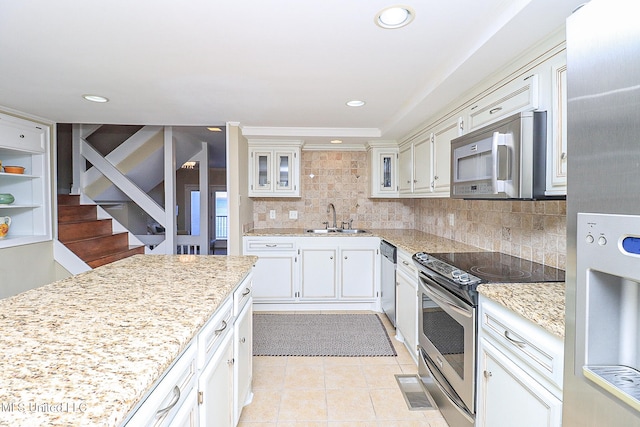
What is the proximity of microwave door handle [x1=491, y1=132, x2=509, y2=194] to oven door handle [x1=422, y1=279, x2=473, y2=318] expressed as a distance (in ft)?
2.01

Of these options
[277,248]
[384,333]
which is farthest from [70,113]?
[384,333]

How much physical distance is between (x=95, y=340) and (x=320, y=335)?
2.39 m

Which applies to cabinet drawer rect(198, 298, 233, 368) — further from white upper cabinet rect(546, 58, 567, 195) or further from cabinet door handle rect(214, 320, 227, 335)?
white upper cabinet rect(546, 58, 567, 195)

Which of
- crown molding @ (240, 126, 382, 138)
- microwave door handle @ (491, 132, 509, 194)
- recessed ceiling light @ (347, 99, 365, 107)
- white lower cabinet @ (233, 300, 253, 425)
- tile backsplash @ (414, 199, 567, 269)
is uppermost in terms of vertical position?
recessed ceiling light @ (347, 99, 365, 107)

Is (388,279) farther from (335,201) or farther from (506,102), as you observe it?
(506,102)

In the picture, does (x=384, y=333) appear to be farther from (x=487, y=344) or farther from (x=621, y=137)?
(x=621, y=137)

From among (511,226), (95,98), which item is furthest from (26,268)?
(511,226)

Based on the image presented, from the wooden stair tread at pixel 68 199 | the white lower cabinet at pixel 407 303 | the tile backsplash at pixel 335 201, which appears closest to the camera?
the white lower cabinet at pixel 407 303

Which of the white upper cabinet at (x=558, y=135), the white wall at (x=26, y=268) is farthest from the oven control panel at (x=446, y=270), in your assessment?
the white wall at (x=26, y=268)

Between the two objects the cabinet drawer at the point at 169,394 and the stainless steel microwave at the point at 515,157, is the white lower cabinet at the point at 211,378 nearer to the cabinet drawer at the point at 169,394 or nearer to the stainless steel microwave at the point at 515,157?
the cabinet drawer at the point at 169,394

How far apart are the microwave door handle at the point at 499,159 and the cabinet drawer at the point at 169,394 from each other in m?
1.51

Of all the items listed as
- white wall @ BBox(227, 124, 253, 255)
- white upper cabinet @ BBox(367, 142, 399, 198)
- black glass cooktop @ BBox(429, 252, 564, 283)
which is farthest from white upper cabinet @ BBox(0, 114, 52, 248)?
black glass cooktop @ BBox(429, 252, 564, 283)

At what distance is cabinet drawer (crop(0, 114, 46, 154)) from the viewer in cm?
291

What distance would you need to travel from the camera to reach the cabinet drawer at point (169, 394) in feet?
2.36
